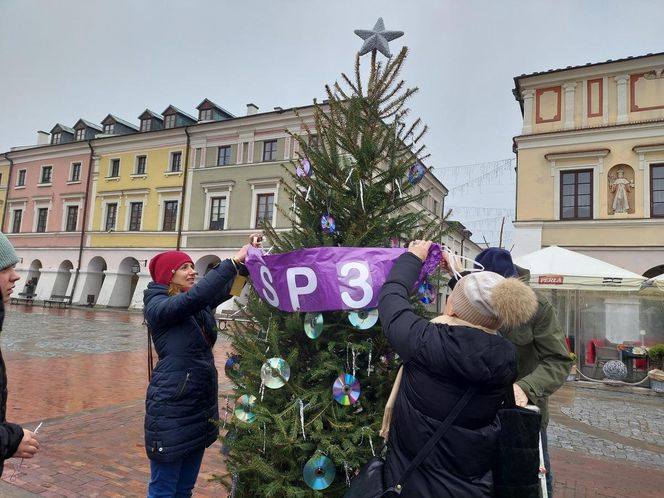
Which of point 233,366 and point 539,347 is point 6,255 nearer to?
point 233,366

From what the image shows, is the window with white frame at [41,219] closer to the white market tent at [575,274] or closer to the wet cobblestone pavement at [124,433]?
the wet cobblestone pavement at [124,433]

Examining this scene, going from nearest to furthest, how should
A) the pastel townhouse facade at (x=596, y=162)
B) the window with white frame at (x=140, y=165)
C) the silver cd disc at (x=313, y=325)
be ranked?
the silver cd disc at (x=313, y=325) → the pastel townhouse facade at (x=596, y=162) → the window with white frame at (x=140, y=165)

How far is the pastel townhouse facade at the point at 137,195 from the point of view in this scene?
25.7 metres

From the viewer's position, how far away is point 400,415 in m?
1.78

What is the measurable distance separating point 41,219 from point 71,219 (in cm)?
345

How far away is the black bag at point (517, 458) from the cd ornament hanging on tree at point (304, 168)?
1797mm

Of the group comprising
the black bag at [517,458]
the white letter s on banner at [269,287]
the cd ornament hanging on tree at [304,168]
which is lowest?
the black bag at [517,458]

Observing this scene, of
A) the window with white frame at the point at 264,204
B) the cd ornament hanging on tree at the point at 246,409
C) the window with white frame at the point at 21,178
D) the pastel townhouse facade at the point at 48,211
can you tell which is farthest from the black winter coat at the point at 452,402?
the window with white frame at the point at 21,178

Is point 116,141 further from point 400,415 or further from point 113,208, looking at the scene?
point 400,415

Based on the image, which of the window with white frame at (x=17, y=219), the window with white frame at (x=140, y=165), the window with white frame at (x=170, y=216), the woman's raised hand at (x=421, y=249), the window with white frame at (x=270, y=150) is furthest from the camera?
the window with white frame at (x=17, y=219)

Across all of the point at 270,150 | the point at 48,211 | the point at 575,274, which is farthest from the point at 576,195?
Answer: the point at 48,211

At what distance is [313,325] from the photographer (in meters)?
2.45

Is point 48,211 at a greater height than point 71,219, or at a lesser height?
greater

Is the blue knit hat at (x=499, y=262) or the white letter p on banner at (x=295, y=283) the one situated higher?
the blue knit hat at (x=499, y=262)
